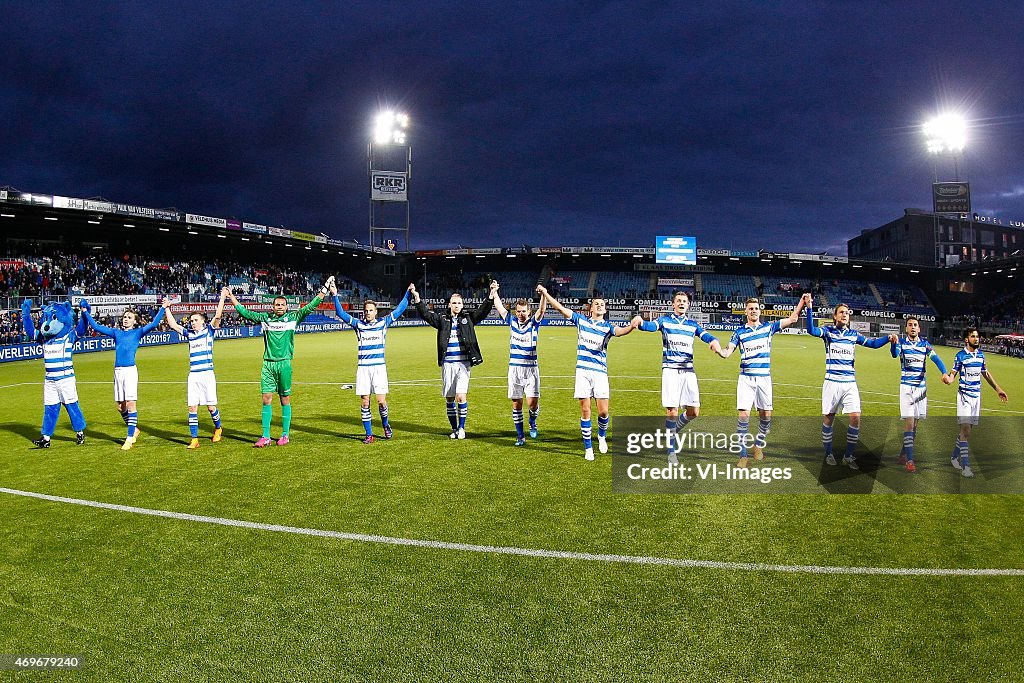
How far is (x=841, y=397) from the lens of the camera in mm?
8641

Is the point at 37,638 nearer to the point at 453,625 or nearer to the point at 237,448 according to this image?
the point at 453,625

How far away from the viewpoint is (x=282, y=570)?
5.23 metres

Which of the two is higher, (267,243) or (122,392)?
(267,243)

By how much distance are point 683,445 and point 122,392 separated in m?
9.64

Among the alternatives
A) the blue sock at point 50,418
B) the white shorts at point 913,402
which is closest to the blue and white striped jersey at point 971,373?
the white shorts at point 913,402

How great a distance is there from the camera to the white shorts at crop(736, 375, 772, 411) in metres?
8.67

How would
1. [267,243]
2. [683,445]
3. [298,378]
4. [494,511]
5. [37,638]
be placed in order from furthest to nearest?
[267,243]
[298,378]
[683,445]
[494,511]
[37,638]

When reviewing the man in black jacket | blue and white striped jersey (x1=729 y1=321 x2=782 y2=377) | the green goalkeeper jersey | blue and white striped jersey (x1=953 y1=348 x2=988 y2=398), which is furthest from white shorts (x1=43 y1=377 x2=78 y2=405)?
blue and white striped jersey (x1=953 y1=348 x2=988 y2=398)

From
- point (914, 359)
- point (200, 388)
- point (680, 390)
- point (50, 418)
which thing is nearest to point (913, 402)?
point (914, 359)

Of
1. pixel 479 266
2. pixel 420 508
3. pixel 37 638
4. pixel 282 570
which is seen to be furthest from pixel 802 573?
pixel 479 266

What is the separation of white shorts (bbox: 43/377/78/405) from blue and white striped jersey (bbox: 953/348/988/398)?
14.4 m

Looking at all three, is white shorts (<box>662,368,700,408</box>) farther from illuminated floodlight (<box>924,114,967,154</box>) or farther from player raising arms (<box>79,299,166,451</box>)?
illuminated floodlight (<box>924,114,967,154</box>)

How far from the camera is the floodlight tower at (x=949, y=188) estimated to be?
53531 mm

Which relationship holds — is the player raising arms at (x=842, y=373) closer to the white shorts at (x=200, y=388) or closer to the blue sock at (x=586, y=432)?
the blue sock at (x=586, y=432)
